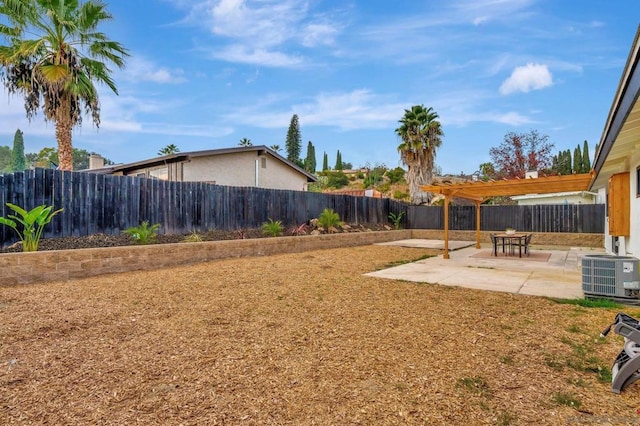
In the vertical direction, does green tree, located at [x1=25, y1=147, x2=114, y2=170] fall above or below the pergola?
above

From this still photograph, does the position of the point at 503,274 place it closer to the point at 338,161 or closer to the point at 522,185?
the point at 522,185

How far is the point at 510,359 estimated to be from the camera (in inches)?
121

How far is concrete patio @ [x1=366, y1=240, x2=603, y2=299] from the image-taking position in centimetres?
598

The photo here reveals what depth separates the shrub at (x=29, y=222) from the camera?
20.7ft

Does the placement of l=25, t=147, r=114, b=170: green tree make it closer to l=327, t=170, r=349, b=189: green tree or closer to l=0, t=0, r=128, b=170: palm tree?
l=327, t=170, r=349, b=189: green tree

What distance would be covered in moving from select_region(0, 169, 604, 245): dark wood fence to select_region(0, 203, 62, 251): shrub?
0.20 metres

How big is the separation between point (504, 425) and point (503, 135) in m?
31.3

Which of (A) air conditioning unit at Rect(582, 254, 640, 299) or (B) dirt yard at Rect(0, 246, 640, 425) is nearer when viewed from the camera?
(B) dirt yard at Rect(0, 246, 640, 425)

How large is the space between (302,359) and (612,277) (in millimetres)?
4816

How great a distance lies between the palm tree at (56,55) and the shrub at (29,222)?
4.15 meters

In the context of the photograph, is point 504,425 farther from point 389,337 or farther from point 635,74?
point 635,74

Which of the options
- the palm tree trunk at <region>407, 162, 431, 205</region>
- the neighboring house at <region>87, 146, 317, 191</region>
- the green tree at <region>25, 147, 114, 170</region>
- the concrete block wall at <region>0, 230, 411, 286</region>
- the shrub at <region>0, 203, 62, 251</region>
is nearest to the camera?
the concrete block wall at <region>0, 230, 411, 286</region>

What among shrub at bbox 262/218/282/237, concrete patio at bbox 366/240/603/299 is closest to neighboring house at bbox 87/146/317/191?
shrub at bbox 262/218/282/237

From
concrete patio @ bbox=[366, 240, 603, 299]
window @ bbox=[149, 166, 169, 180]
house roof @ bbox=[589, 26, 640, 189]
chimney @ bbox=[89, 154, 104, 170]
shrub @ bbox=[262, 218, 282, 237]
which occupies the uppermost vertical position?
chimney @ bbox=[89, 154, 104, 170]
